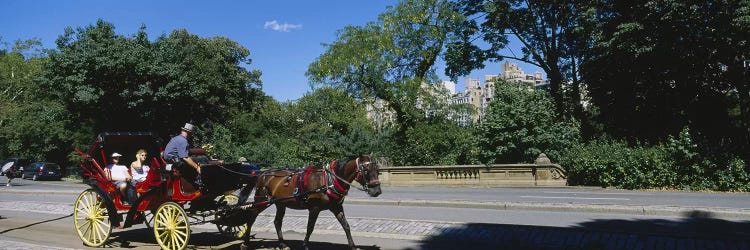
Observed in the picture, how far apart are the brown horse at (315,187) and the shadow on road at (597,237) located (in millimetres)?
1792

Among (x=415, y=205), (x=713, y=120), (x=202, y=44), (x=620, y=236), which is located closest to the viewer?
(x=620, y=236)

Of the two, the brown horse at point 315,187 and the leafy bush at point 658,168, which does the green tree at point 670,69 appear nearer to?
the leafy bush at point 658,168

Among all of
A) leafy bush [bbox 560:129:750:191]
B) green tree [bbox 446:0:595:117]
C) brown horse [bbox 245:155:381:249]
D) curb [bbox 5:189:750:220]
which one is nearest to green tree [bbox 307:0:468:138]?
green tree [bbox 446:0:595:117]

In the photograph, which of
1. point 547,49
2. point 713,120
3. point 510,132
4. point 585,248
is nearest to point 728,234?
point 585,248

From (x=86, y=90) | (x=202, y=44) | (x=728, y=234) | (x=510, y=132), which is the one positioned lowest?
(x=728, y=234)

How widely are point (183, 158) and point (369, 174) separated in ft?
10.3

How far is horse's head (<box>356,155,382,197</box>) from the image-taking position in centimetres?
828

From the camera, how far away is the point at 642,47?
28047mm

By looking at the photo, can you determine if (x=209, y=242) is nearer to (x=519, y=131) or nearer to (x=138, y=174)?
(x=138, y=174)

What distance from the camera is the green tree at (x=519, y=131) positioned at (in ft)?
95.7

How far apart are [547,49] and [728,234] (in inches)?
1279

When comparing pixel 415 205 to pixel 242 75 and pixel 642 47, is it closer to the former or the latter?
pixel 642 47

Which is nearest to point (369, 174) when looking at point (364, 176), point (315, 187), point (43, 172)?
point (364, 176)

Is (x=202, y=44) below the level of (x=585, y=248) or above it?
above
